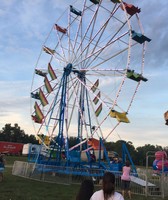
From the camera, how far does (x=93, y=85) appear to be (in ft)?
69.6

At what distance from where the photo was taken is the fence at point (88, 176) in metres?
13.2

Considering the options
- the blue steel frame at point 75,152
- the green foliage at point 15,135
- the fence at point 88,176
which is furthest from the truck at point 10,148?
the green foliage at point 15,135

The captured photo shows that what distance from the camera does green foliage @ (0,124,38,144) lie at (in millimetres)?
100125

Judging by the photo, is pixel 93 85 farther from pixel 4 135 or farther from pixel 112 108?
pixel 4 135

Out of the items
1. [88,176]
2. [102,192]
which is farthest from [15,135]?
[102,192]

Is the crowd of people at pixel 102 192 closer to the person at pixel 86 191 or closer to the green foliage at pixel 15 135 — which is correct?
the person at pixel 86 191

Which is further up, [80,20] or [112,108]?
[80,20]

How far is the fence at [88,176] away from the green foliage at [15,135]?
82.5 meters

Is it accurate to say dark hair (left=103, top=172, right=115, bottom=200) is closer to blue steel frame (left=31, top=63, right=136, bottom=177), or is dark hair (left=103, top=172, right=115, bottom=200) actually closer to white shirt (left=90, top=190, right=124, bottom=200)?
white shirt (left=90, top=190, right=124, bottom=200)

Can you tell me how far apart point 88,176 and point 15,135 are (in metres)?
86.0

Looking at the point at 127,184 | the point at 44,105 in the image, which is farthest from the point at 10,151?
the point at 127,184

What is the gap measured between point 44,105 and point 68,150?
11.3 ft

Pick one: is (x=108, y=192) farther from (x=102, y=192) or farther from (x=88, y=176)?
(x=88, y=176)

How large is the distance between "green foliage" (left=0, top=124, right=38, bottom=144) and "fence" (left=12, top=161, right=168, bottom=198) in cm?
8251
